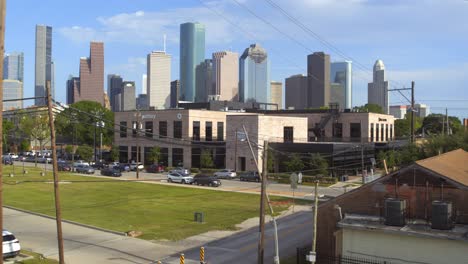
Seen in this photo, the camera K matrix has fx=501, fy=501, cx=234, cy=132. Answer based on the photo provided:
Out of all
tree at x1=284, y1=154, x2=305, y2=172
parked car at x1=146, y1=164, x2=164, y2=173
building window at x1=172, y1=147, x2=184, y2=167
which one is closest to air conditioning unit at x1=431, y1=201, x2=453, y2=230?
tree at x1=284, y1=154, x2=305, y2=172

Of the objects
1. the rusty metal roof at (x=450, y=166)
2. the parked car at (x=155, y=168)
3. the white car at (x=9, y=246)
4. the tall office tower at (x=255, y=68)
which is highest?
the tall office tower at (x=255, y=68)

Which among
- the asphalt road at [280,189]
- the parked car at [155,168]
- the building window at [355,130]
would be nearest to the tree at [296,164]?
the asphalt road at [280,189]

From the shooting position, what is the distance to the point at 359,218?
23.8 m

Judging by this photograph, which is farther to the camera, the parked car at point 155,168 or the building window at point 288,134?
the parked car at point 155,168

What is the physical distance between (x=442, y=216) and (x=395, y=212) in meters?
1.97

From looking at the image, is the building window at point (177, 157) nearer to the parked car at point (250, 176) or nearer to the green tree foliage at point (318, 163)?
the parked car at point (250, 176)

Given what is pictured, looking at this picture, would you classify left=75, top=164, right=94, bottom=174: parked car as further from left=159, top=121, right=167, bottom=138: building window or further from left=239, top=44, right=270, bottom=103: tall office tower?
left=239, top=44, right=270, bottom=103: tall office tower

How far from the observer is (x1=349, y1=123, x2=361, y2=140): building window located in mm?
92150

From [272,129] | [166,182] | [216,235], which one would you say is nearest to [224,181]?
[166,182]

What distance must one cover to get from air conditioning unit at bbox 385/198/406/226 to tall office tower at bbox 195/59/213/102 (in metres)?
148

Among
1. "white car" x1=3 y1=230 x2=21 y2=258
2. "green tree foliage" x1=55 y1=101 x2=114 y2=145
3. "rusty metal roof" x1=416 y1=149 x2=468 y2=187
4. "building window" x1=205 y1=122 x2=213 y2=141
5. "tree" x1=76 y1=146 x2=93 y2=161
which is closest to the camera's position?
"rusty metal roof" x1=416 y1=149 x2=468 y2=187

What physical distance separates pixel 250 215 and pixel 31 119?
266 feet

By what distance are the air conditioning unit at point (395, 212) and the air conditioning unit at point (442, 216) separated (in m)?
1.37

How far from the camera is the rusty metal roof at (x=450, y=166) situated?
23.0 metres
